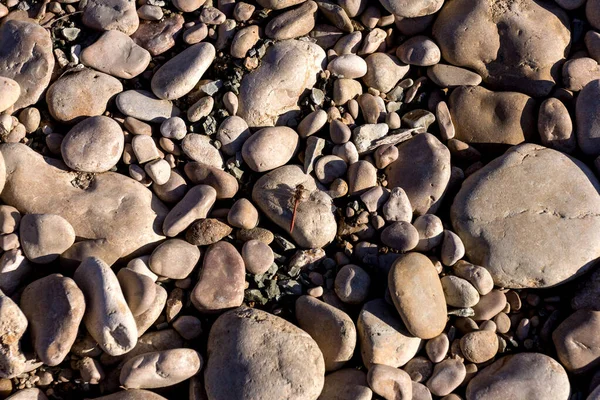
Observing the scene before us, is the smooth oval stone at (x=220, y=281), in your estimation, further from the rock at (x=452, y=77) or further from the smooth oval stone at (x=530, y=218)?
the rock at (x=452, y=77)

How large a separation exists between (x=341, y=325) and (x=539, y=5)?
8.71 ft

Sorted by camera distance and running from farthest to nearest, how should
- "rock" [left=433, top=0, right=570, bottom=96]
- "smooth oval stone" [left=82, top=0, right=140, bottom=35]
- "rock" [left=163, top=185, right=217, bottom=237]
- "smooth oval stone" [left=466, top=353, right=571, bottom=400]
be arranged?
"rock" [left=433, top=0, right=570, bottom=96], "smooth oval stone" [left=82, top=0, right=140, bottom=35], "rock" [left=163, top=185, right=217, bottom=237], "smooth oval stone" [left=466, top=353, right=571, bottom=400]

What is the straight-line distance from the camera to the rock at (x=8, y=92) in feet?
11.5

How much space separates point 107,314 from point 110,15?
6.61ft

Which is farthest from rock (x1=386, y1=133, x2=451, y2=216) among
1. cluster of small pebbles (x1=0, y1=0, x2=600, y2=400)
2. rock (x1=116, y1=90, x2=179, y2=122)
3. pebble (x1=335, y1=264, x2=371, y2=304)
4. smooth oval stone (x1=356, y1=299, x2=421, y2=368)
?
rock (x1=116, y1=90, x2=179, y2=122)

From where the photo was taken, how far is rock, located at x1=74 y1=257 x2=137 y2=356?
302 cm

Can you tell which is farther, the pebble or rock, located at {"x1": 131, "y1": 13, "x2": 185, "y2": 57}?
rock, located at {"x1": 131, "y1": 13, "x2": 185, "y2": 57}

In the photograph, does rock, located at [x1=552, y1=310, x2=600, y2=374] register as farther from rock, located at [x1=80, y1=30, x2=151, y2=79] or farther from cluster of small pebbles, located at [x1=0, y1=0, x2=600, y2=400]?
rock, located at [x1=80, y1=30, x2=151, y2=79]

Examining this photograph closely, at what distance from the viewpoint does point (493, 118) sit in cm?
389

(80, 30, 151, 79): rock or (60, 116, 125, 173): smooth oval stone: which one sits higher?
(80, 30, 151, 79): rock

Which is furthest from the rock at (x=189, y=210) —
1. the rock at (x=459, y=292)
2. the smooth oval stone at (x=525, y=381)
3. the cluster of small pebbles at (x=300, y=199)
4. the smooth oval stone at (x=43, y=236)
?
the smooth oval stone at (x=525, y=381)

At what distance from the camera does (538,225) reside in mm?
3518

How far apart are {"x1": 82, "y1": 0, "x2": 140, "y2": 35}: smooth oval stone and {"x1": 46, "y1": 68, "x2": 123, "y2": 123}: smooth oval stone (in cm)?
36

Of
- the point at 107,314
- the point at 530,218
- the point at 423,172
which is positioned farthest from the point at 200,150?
the point at 530,218
